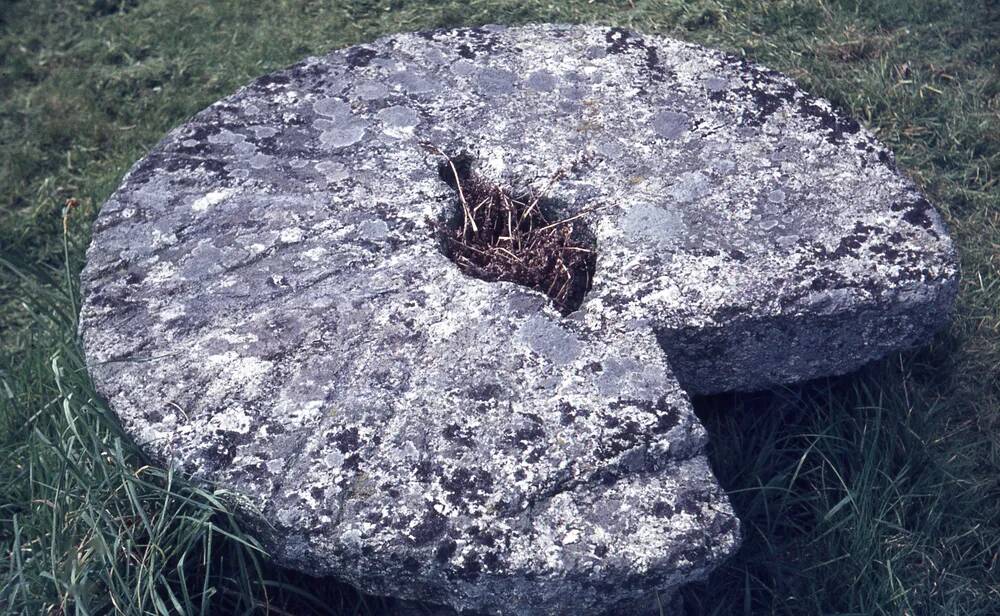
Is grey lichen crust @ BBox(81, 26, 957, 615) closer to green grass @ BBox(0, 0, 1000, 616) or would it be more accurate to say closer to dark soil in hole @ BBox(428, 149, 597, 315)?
dark soil in hole @ BBox(428, 149, 597, 315)

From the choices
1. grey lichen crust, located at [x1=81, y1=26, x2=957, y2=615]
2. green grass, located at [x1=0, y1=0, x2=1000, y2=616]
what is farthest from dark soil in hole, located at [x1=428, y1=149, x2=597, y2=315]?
green grass, located at [x1=0, y1=0, x2=1000, y2=616]

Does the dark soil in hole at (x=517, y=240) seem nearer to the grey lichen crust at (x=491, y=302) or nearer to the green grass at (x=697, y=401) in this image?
the grey lichen crust at (x=491, y=302)

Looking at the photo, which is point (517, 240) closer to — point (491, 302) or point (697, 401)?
point (491, 302)

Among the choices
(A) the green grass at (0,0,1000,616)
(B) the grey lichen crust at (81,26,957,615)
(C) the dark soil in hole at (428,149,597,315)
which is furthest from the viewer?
(C) the dark soil in hole at (428,149,597,315)

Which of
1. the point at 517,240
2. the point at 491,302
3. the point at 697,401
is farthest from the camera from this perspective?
the point at 697,401

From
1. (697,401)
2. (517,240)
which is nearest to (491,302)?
(517,240)

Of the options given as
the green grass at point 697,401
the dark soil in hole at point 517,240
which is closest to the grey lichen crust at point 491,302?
the dark soil in hole at point 517,240

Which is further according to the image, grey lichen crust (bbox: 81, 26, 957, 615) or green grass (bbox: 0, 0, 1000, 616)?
green grass (bbox: 0, 0, 1000, 616)

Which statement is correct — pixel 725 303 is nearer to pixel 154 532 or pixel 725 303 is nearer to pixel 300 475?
pixel 300 475
